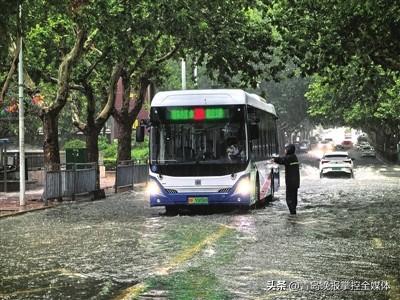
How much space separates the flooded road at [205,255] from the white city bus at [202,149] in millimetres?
617

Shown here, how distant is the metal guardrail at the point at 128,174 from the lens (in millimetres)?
29203

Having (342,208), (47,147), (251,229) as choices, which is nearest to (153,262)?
(251,229)

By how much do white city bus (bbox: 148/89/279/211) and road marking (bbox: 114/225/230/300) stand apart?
2807 millimetres

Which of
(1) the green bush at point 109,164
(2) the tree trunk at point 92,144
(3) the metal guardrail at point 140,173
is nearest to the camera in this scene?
(2) the tree trunk at point 92,144

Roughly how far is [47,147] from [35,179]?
9459 mm

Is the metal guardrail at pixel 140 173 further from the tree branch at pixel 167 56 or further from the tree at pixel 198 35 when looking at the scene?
the tree branch at pixel 167 56

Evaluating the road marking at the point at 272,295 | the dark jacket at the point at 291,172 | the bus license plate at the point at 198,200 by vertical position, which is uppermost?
the dark jacket at the point at 291,172

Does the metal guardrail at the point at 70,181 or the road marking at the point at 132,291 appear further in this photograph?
the metal guardrail at the point at 70,181

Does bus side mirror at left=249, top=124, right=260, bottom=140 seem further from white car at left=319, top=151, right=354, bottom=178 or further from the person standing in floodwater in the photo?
white car at left=319, top=151, right=354, bottom=178

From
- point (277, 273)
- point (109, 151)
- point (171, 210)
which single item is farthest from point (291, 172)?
point (109, 151)

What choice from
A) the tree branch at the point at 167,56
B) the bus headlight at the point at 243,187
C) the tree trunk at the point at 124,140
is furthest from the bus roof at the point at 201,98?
the tree trunk at the point at 124,140

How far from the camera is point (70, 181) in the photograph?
23.6 meters

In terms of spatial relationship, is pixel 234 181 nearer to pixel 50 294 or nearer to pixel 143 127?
pixel 143 127

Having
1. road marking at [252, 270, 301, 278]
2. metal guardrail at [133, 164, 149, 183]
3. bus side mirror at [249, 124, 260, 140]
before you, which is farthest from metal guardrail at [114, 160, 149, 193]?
road marking at [252, 270, 301, 278]
